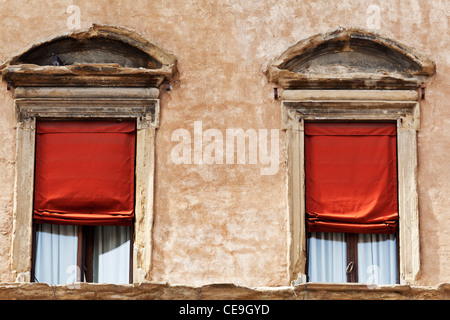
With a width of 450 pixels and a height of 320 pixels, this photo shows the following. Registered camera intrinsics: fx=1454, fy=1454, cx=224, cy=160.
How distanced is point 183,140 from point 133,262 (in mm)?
1332

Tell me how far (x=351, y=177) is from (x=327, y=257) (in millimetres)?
848

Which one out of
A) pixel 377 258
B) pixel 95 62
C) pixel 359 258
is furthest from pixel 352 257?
pixel 95 62

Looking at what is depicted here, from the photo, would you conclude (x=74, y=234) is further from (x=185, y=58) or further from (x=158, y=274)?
(x=185, y=58)

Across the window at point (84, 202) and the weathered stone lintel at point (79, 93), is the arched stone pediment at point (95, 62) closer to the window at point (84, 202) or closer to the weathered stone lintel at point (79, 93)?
the weathered stone lintel at point (79, 93)

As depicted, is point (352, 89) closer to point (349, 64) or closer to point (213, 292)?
point (349, 64)

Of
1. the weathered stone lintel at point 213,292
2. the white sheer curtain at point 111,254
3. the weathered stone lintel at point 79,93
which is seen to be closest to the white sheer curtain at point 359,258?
the weathered stone lintel at point 213,292

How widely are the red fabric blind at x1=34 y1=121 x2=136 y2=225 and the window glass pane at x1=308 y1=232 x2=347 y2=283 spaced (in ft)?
6.08

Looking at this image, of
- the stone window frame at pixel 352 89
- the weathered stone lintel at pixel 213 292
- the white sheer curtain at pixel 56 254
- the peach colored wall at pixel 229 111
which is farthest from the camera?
the stone window frame at pixel 352 89

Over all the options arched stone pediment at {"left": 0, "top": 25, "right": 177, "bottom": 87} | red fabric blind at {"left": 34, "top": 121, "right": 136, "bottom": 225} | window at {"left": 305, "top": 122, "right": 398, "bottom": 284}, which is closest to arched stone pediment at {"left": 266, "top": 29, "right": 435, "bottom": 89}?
window at {"left": 305, "top": 122, "right": 398, "bottom": 284}

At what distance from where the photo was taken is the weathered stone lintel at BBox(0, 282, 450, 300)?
1318cm

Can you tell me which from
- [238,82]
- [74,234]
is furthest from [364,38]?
[74,234]

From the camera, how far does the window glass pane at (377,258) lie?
47.8 feet

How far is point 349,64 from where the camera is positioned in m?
15.1

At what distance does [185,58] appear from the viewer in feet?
49.1
